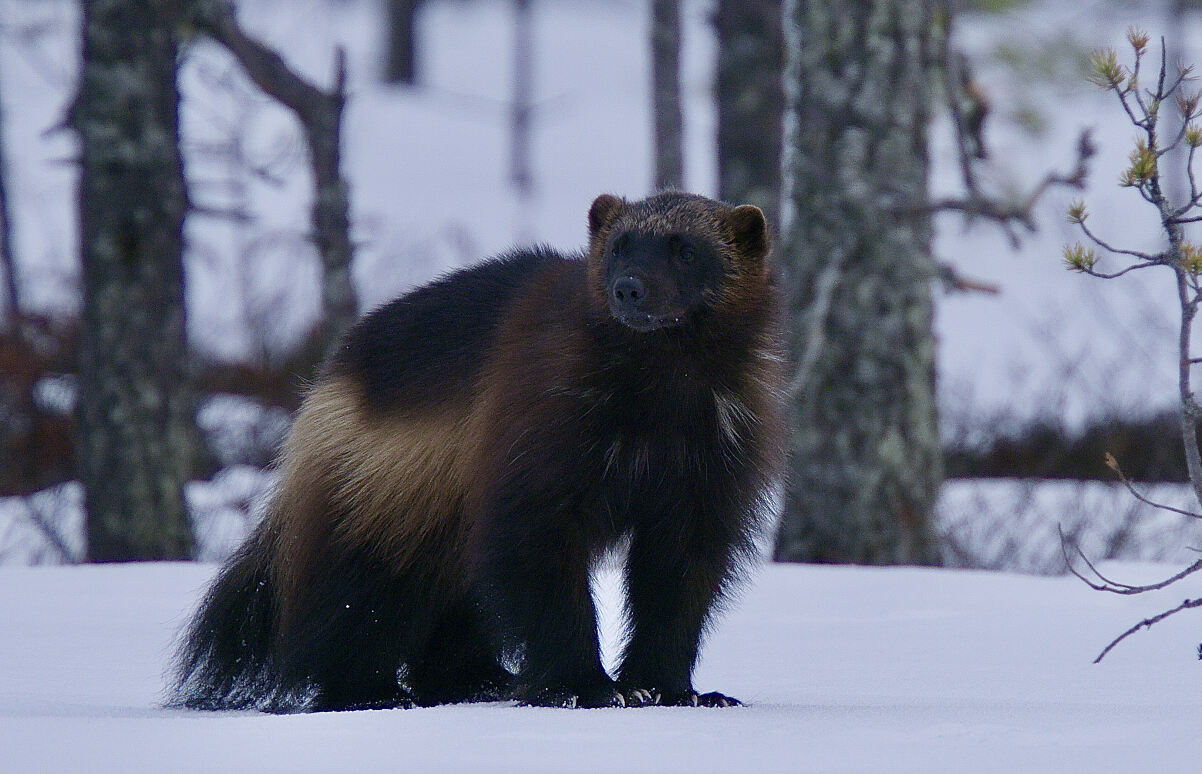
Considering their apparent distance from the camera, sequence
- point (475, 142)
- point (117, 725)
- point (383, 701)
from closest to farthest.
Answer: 1. point (117, 725)
2. point (383, 701)
3. point (475, 142)

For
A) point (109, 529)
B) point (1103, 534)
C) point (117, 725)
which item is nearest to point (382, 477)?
point (117, 725)

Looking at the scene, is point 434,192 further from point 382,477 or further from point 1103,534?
point 382,477

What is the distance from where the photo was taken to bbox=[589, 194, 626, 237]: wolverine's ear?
3256 millimetres

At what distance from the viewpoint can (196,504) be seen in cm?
782

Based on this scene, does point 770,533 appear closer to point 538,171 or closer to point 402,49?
point 538,171

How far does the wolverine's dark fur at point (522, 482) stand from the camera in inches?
116

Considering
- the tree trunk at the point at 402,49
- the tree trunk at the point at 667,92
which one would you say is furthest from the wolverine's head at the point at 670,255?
the tree trunk at the point at 402,49

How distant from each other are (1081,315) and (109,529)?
13.3 m

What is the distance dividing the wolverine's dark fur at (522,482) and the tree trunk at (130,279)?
8.72ft

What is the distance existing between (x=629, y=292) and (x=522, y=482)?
46 cm

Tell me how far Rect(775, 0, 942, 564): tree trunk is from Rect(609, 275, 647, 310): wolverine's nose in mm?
2832

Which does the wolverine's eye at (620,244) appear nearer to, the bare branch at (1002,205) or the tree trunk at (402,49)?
the bare branch at (1002,205)

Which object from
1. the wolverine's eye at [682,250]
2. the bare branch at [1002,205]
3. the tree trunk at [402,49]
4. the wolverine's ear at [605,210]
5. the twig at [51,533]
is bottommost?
the twig at [51,533]

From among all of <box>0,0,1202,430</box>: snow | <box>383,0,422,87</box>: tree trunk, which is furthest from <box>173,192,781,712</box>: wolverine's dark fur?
<box>383,0,422,87</box>: tree trunk
